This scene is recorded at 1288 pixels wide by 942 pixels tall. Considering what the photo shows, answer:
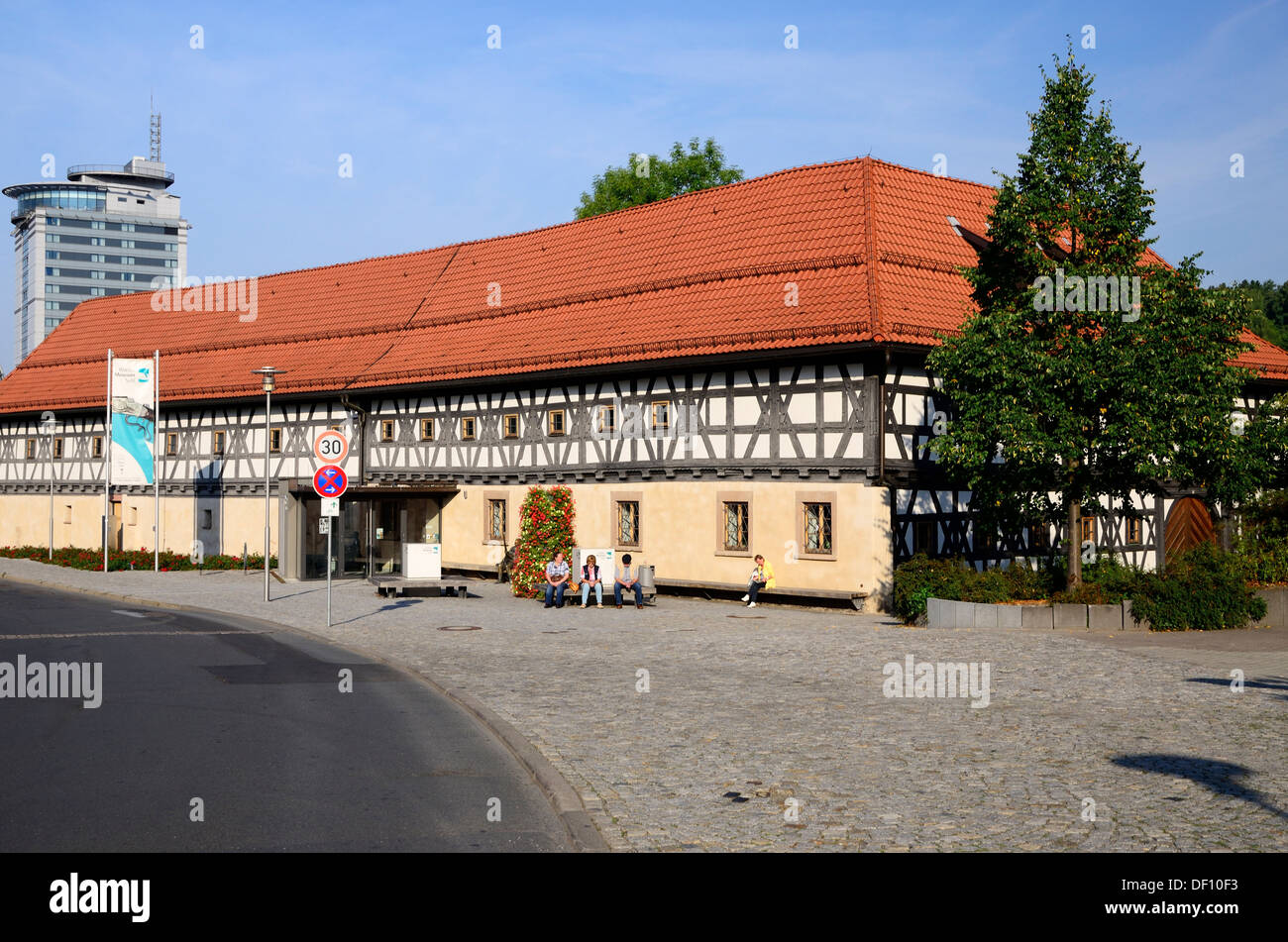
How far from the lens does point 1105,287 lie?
22094 mm

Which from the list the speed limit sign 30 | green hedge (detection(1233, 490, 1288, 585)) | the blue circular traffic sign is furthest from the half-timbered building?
the blue circular traffic sign

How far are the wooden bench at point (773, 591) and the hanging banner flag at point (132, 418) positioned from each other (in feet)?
66.2

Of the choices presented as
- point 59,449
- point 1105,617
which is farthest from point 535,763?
point 59,449

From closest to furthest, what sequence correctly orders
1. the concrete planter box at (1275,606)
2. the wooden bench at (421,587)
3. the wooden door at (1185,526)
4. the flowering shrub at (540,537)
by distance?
the concrete planter box at (1275,606)
the wooden bench at (421,587)
the flowering shrub at (540,537)
the wooden door at (1185,526)

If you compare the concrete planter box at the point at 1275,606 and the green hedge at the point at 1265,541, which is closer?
the concrete planter box at the point at 1275,606

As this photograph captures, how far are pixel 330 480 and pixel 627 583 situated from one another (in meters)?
7.90

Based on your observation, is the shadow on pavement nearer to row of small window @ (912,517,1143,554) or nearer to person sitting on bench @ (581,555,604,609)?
row of small window @ (912,517,1143,554)

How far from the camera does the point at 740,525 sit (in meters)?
28.5

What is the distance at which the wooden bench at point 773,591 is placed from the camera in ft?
85.5

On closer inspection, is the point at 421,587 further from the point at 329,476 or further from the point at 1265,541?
the point at 1265,541

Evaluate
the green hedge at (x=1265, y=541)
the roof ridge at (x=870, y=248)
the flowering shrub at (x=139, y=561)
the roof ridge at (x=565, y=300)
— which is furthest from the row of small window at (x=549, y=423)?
the green hedge at (x=1265, y=541)

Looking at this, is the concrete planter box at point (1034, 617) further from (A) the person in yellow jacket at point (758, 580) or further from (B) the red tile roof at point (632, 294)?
(A) the person in yellow jacket at point (758, 580)
